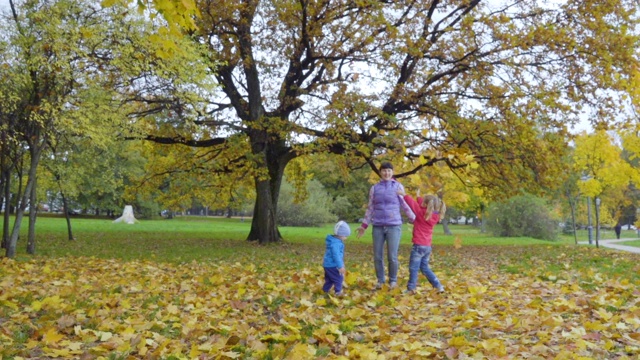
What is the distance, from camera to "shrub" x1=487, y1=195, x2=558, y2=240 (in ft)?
111

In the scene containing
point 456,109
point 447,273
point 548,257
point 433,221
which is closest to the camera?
point 433,221

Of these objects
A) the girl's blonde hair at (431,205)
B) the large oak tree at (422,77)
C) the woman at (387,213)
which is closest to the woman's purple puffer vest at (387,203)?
the woman at (387,213)

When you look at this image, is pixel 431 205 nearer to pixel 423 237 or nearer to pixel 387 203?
pixel 423 237

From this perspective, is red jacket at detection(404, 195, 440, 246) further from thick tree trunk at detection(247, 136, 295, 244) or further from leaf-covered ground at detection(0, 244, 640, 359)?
thick tree trunk at detection(247, 136, 295, 244)

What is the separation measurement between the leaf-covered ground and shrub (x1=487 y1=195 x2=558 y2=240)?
26.5 metres

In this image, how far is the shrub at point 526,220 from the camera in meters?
34.0

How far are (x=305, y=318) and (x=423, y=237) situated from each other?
2528mm

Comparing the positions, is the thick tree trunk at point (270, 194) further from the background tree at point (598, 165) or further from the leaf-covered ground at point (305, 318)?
the background tree at point (598, 165)

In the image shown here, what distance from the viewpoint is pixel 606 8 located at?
1465cm

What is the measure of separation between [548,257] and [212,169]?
11.8 metres

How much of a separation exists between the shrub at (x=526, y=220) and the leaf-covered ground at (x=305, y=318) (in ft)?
86.8

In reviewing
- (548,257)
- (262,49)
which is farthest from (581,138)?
(262,49)

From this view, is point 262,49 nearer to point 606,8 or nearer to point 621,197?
point 606,8

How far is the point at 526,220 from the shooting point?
34281 millimetres
